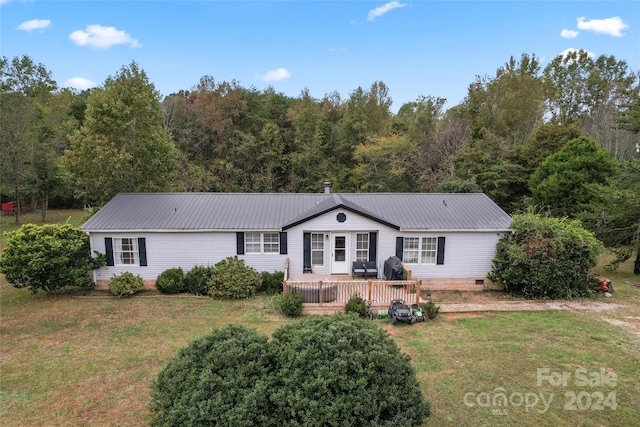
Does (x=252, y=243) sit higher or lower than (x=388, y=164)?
lower

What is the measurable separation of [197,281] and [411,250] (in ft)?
27.2

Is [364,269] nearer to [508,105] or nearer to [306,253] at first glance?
[306,253]

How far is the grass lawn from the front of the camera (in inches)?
265

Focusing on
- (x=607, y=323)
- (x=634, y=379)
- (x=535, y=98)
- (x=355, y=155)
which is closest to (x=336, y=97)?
(x=355, y=155)

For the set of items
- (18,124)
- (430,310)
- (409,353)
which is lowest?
(409,353)

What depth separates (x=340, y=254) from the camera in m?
14.5

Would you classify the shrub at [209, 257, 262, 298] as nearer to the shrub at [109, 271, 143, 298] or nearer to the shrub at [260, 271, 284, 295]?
the shrub at [260, 271, 284, 295]

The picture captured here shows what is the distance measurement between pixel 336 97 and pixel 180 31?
2104cm

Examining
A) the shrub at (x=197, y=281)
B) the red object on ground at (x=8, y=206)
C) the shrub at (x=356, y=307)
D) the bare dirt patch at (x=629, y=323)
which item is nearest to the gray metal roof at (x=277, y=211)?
the shrub at (x=197, y=281)

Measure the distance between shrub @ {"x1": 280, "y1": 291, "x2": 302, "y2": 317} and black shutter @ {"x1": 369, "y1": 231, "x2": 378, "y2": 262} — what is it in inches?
160

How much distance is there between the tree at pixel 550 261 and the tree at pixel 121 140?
1708 centimetres

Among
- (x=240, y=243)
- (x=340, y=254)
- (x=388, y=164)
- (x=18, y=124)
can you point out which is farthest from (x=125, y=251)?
(x=388, y=164)

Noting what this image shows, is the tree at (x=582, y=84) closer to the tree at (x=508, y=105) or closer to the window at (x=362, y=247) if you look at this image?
the tree at (x=508, y=105)

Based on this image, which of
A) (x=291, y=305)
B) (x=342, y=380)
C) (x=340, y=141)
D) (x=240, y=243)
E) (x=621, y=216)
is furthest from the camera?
(x=340, y=141)
